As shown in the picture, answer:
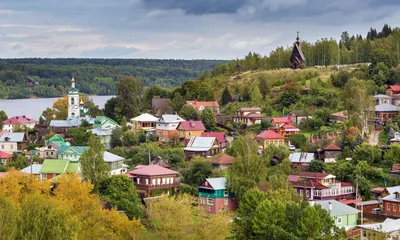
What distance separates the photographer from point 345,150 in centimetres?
4925

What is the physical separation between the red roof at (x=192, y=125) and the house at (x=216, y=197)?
13993 mm

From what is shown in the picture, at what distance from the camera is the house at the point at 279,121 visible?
2264 inches

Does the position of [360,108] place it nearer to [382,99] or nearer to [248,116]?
[382,99]

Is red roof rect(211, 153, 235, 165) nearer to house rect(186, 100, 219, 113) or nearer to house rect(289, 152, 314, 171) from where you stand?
house rect(289, 152, 314, 171)

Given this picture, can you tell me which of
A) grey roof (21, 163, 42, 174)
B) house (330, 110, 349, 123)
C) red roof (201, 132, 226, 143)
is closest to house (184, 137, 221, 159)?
red roof (201, 132, 226, 143)

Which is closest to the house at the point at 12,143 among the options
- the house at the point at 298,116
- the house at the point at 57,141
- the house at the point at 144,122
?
the house at the point at 57,141

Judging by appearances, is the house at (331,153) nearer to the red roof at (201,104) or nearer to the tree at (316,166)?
the tree at (316,166)

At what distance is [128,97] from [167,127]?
419 inches

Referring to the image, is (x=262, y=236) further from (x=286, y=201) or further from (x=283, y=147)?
(x=283, y=147)

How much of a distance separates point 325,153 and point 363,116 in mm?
6441

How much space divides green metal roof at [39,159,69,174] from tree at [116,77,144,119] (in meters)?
18.2

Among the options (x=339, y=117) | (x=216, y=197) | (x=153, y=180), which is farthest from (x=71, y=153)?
(x=339, y=117)

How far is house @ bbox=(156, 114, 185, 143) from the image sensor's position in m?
59.0

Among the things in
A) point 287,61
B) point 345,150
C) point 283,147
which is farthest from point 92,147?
point 287,61
